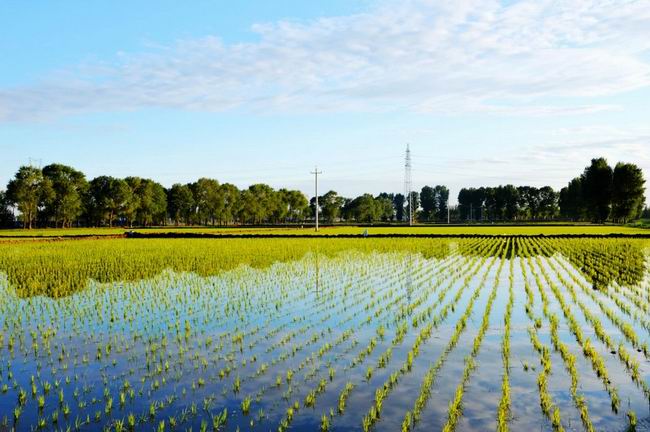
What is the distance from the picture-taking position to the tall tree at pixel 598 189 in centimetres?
10888

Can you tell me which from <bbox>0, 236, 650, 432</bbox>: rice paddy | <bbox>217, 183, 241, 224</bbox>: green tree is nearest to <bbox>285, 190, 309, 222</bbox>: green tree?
<bbox>217, 183, 241, 224</bbox>: green tree

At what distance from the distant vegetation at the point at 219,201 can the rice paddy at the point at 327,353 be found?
297 ft

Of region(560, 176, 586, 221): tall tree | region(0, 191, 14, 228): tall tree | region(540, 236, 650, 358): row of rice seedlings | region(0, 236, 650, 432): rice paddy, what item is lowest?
region(0, 236, 650, 432): rice paddy

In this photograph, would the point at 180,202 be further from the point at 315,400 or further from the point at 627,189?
the point at 315,400

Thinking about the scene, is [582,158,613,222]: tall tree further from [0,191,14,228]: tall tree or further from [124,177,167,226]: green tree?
[0,191,14,228]: tall tree

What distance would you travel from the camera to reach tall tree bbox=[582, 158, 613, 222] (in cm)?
10888

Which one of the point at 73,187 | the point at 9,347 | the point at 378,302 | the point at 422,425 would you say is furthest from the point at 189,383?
the point at 73,187

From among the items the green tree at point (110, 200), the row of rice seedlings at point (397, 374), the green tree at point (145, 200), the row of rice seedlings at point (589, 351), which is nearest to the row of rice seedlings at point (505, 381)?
the row of rice seedlings at point (589, 351)

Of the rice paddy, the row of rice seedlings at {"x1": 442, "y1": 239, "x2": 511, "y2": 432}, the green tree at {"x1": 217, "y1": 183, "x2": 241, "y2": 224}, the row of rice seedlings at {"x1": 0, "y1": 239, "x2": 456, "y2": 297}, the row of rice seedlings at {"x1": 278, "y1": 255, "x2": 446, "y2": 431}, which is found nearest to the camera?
the row of rice seedlings at {"x1": 278, "y1": 255, "x2": 446, "y2": 431}

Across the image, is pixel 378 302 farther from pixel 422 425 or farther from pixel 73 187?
pixel 73 187

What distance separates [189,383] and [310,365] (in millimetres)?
2310

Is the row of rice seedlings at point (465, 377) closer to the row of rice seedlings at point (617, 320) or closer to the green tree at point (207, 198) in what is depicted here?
the row of rice seedlings at point (617, 320)

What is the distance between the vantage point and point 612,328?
45.6ft

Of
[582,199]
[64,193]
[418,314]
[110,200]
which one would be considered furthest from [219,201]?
[418,314]
